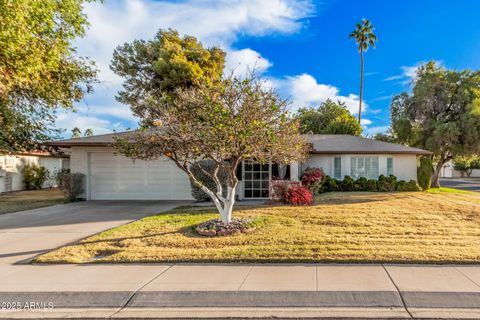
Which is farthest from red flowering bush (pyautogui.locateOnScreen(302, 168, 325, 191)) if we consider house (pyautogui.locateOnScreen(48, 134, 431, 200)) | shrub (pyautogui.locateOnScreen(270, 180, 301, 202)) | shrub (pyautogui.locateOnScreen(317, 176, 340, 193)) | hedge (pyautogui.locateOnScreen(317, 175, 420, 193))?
hedge (pyautogui.locateOnScreen(317, 175, 420, 193))

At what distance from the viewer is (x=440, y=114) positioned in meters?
23.0

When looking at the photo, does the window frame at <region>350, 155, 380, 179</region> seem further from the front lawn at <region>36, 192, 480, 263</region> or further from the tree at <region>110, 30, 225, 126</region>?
the tree at <region>110, 30, 225, 126</region>

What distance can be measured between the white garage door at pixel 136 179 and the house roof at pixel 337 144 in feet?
2.78

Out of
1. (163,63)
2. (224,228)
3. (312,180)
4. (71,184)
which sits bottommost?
(224,228)

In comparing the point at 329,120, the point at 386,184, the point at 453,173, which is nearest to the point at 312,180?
the point at 386,184

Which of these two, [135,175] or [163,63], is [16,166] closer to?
[135,175]

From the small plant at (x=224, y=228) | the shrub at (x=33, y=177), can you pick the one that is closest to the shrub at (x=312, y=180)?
the small plant at (x=224, y=228)

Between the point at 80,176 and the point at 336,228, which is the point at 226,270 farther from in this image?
the point at 80,176

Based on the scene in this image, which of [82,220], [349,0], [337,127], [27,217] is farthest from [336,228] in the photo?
[337,127]

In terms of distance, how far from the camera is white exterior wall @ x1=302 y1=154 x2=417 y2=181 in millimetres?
17750

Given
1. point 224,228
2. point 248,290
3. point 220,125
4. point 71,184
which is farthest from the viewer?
point 71,184

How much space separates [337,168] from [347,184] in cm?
111

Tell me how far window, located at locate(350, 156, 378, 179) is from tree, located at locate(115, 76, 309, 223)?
10781 millimetres

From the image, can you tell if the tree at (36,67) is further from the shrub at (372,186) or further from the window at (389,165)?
the window at (389,165)
